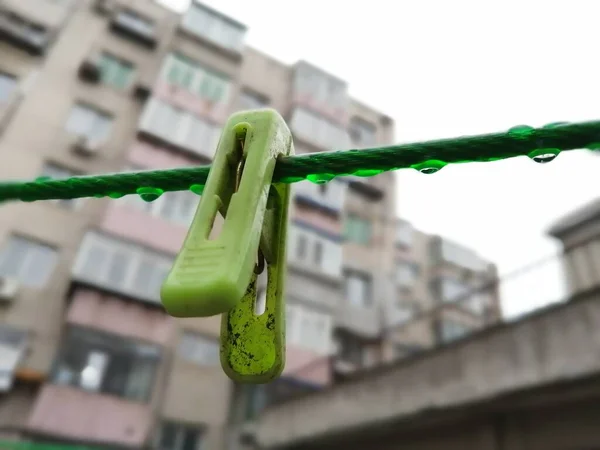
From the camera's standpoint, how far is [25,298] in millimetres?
12320

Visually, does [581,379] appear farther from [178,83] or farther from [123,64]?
[123,64]

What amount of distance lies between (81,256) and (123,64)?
26.2ft

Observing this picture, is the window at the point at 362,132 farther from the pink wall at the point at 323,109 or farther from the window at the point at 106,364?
the window at the point at 106,364

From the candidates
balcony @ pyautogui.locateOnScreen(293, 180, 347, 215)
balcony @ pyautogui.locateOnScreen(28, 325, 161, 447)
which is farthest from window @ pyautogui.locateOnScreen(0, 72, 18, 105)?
balcony @ pyautogui.locateOnScreen(293, 180, 347, 215)

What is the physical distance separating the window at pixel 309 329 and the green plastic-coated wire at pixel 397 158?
13.5 metres

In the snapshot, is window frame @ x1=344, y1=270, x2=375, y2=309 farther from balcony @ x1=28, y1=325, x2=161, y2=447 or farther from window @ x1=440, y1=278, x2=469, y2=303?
balcony @ x1=28, y1=325, x2=161, y2=447

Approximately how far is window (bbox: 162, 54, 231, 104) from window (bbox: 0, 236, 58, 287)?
23.5 feet

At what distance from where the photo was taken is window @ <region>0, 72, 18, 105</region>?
14.7m

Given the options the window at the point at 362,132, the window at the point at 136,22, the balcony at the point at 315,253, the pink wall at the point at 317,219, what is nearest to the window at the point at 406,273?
the window at the point at 362,132

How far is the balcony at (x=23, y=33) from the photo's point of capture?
50.4 feet

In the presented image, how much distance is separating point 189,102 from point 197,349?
8.32m

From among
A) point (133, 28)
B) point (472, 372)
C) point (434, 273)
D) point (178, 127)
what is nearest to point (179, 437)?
point (472, 372)

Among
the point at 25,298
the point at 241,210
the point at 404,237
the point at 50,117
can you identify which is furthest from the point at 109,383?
the point at 404,237

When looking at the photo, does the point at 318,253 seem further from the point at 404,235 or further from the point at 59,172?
the point at 404,235
